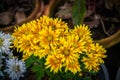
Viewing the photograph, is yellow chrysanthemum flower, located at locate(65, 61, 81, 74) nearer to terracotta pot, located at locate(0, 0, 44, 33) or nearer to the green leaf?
the green leaf

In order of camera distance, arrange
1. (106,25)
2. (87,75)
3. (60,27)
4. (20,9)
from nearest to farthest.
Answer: (60,27) → (87,75) → (106,25) → (20,9)

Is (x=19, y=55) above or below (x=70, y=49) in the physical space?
above

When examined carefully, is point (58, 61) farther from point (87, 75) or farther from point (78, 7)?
point (78, 7)

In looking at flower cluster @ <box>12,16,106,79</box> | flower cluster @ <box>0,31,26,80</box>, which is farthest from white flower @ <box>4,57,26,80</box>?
flower cluster @ <box>12,16,106,79</box>

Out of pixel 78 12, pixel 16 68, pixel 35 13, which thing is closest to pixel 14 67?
pixel 16 68

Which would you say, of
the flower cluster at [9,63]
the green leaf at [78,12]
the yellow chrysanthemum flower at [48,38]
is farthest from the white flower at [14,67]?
the green leaf at [78,12]

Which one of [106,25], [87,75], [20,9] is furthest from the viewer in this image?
[20,9]

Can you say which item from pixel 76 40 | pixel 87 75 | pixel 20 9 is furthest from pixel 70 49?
Answer: pixel 20 9

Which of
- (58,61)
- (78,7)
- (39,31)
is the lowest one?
(58,61)
